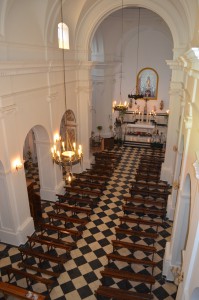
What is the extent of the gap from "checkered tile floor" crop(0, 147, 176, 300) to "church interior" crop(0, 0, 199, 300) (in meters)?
0.04

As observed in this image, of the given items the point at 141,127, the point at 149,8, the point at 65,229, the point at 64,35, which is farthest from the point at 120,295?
the point at 141,127

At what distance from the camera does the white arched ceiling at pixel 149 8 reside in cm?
1147

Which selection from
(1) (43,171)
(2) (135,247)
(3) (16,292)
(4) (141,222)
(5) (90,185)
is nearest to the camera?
(3) (16,292)

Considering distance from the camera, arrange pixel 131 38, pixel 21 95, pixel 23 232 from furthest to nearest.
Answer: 1. pixel 131 38
2. pixel 23 232
3. pixel 21 95

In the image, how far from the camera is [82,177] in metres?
13.8

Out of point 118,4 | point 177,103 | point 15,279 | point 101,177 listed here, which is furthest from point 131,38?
point 15,279

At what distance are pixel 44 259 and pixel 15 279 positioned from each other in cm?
106

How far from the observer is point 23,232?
9445mm

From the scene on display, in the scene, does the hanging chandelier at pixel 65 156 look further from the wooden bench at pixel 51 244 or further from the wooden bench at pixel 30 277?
the wooden bench at pixel 30 277

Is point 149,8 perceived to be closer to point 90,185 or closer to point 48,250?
point 90,185

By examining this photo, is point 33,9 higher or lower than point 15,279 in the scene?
higher

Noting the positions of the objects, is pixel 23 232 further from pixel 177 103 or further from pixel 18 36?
pixel 177 103

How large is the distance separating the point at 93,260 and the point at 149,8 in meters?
11.5

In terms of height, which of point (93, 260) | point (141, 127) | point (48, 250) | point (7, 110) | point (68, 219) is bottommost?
point (93, 260)
